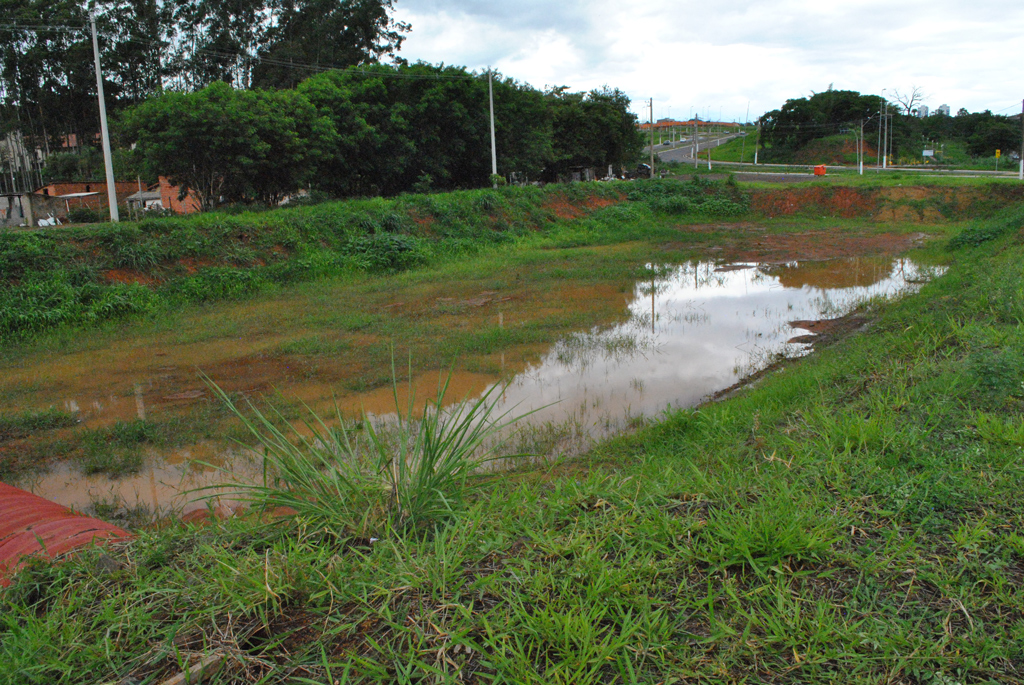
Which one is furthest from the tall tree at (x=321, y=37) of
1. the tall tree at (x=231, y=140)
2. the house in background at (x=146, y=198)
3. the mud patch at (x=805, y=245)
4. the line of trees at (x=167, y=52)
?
the mud patch at (x=805, y=245)

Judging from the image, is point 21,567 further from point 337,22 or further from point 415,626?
point 337,22

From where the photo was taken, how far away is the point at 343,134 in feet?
77.0

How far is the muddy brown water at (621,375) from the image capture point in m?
5.51

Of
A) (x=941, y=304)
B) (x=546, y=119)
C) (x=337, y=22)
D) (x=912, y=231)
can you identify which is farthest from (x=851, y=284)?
(x=337, y=22)

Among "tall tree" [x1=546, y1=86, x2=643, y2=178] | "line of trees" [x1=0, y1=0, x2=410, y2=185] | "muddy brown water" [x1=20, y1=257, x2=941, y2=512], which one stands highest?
"line of trees" [x1=0, y1=0, x2=410, y2=185]

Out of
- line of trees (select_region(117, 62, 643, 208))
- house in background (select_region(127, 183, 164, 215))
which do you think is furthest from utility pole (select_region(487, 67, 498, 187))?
house in background (select_region(127, 183, 164, 215))

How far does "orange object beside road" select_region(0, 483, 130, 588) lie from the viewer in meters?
2.60

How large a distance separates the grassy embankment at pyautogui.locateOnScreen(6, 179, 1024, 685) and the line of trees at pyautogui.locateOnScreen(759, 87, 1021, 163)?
196 ft

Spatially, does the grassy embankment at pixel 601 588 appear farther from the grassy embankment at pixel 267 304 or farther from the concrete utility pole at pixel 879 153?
the concrete utility pole at pixel 879 153

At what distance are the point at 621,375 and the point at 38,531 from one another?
616 cm

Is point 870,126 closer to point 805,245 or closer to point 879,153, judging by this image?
point 879,153

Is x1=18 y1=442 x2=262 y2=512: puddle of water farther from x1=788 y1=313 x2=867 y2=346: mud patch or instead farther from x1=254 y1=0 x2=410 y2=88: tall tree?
x1=254 y1=0 x2=410 y2=88: tall tree

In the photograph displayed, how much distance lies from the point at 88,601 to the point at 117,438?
4732mm

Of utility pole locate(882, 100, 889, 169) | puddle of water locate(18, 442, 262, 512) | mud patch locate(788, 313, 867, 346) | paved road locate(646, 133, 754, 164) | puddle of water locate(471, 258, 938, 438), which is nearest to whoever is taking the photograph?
puddle of water locate(18, 442, 262, 512)
